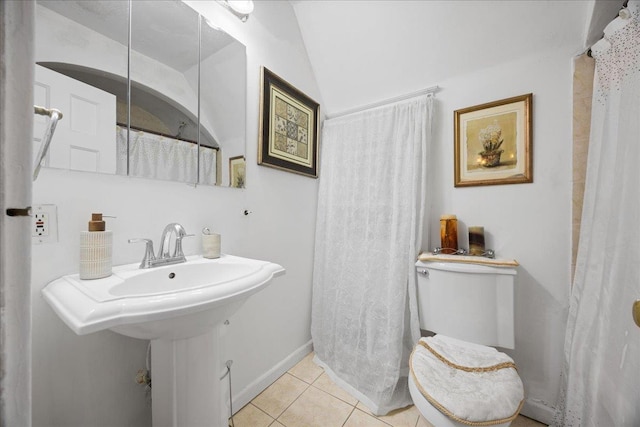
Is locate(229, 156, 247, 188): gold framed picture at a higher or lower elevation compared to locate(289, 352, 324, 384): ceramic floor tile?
higher

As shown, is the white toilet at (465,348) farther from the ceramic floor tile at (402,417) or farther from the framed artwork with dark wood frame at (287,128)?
the framed artwork with dark wood frame at (287,128)

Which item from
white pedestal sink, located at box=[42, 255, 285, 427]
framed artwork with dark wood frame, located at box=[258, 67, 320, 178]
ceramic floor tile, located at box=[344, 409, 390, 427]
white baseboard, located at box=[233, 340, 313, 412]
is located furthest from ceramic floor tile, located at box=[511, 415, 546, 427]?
framed artwork with dark wood frame, located at box=[258, 67, 320, 178]

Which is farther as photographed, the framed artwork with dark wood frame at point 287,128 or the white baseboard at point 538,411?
the framed artwork with dark wood frame at point 287,128

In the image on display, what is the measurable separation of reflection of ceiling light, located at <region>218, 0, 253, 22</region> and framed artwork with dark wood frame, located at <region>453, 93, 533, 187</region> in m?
1.30

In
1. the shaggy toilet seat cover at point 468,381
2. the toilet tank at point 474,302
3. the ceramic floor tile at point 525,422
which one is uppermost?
the toilet tank at point 474,302

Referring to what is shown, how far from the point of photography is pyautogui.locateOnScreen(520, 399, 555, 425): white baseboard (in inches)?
47.7

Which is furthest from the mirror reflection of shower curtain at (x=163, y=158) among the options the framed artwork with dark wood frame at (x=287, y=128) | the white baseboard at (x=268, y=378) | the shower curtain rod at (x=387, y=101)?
the white baseboard at (x=268, y=378)

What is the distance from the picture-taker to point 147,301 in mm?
560

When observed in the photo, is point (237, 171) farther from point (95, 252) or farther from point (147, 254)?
point (95, 252)

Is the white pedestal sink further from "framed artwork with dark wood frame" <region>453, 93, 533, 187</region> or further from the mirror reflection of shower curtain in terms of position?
"framed artwork with dark wood frame" <region>453, 93, 533, 187</region>

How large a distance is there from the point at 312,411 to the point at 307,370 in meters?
0.33

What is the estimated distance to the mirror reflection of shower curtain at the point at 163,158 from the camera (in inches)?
35.1

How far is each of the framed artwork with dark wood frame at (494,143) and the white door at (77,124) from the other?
5.56 feet

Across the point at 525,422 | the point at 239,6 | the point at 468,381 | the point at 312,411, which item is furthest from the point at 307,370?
the point at 239,6
